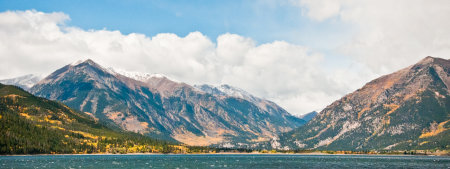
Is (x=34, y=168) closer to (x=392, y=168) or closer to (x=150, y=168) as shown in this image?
(x=150, y=168)

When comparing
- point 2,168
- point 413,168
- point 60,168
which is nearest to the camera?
point 2,168

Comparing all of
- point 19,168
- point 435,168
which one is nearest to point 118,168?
point 19,168

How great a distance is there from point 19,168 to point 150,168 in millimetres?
57768

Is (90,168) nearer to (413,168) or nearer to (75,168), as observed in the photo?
(75,168)

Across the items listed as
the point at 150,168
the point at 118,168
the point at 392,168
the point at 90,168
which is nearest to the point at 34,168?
the point at 90,168

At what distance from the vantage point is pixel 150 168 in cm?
19962

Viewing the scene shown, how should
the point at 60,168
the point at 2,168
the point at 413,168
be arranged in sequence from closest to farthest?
the point at 2,168 → the point at 60,168 → the point at 413,168

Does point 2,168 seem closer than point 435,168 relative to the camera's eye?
Yes

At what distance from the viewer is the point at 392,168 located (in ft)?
655

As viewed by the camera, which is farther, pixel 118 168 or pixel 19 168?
pixel 118 168

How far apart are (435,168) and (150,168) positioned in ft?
459

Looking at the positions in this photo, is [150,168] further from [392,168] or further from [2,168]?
[392,168]

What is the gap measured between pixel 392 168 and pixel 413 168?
10494mm

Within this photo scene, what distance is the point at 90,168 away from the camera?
190 meters
